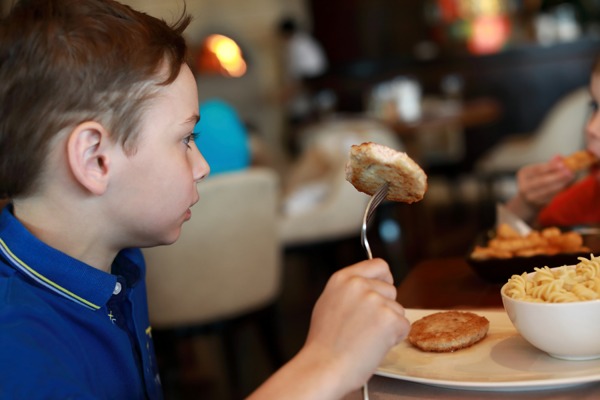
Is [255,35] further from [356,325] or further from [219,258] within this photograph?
[356,325]

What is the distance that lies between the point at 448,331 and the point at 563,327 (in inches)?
6.0

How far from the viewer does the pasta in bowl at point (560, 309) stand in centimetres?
80

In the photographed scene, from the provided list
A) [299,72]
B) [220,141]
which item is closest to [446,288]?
[220,141]

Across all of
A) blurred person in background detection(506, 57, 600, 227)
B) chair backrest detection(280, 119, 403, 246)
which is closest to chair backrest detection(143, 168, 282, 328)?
chair backrest detection(280, 119, 403, 246)

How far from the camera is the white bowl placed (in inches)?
31.4

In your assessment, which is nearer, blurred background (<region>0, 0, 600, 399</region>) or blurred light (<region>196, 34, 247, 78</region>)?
blurred background (<region>0, 0, 600, 399</region>)

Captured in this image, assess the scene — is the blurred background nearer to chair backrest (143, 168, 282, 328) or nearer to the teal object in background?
chair backrest (143, 168, 282, 328)

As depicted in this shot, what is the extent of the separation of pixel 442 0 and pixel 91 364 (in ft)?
25.5

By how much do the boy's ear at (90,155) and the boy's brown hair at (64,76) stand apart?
0.01m

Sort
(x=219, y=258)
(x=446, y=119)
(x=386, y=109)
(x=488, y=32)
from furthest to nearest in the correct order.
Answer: (x=488, y=32) < (x=386, y=109) < (x=446, y=119) < (x=219, y=258)

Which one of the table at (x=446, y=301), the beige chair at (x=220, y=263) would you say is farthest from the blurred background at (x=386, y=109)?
the table at (x=446, y=301)

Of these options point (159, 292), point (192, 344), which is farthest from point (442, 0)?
point (159, 292)

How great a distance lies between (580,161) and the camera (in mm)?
1583

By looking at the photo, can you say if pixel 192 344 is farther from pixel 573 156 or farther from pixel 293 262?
pixel 573 156
